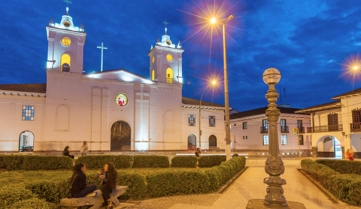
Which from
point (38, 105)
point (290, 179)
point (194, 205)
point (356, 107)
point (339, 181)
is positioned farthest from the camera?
point (38, 105)

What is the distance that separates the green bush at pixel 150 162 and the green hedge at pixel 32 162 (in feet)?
14.4

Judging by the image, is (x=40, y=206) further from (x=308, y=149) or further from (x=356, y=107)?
(x=308, y=149)

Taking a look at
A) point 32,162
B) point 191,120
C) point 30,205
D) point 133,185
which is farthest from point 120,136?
point 30,205

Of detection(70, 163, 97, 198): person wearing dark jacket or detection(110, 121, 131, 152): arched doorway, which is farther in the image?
detection(110, 121, 131, 152): arched doorway

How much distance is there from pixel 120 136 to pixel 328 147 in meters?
26.6

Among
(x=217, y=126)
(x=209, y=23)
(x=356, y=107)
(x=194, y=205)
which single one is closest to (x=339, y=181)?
(x=194, y=205)

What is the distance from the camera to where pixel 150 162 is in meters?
18.9

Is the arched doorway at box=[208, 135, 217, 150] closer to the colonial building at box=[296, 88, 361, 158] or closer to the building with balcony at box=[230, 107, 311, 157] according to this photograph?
the building with balcony at box=[230, 107, 311, 157]

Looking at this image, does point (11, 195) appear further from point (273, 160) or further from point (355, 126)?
point (355, 126)

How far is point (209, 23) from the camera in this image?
16.9 m

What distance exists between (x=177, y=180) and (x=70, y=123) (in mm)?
27285

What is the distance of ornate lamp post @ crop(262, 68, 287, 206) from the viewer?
680 cm

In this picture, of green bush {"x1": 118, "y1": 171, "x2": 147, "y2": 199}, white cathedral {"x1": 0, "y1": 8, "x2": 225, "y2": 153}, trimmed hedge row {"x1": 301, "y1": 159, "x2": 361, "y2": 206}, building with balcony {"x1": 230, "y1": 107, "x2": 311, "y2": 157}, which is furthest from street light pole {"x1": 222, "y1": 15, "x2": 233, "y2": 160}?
building with balcony {"x1": 230, "y1": 107, "x2": 311, "y2": 157}

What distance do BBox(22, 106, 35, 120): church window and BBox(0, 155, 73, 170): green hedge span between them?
1711 cm
